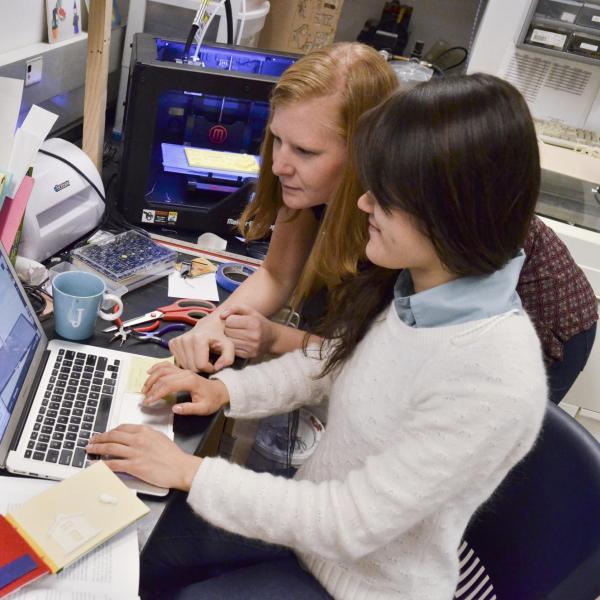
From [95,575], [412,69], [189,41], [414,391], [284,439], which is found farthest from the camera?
[412,69]

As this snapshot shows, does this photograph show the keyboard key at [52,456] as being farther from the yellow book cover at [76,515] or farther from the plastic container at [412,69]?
the plastic container at [412,69]

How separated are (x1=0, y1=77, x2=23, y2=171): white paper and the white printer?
115 mm

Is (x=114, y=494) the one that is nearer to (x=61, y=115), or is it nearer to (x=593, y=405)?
(x=61, y=115)

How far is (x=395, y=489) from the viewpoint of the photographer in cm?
76

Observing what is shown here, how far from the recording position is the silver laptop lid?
838 millimetres

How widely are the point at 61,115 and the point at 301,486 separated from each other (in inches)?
52.2

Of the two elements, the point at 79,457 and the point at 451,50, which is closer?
the point at 79,457

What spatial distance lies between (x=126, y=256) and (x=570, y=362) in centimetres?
107

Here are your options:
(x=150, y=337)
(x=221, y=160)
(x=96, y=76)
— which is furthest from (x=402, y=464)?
(x=96, y=76)

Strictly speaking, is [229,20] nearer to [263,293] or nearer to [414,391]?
[263,293]

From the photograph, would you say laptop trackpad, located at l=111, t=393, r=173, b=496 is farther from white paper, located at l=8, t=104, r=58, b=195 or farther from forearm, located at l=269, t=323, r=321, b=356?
white paper, located at l=8, t=104, r=58, b=195

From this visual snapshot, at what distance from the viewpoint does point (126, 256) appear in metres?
1.32

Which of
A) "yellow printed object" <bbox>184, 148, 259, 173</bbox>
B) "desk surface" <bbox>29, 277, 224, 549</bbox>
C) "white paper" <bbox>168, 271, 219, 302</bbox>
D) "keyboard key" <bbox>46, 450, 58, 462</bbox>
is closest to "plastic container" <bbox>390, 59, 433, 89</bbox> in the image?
"yellow printed object" <bbox>184, 148, 259, 173</bbox>

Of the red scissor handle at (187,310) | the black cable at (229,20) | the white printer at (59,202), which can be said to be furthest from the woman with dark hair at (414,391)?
the black cable at (229,20)
